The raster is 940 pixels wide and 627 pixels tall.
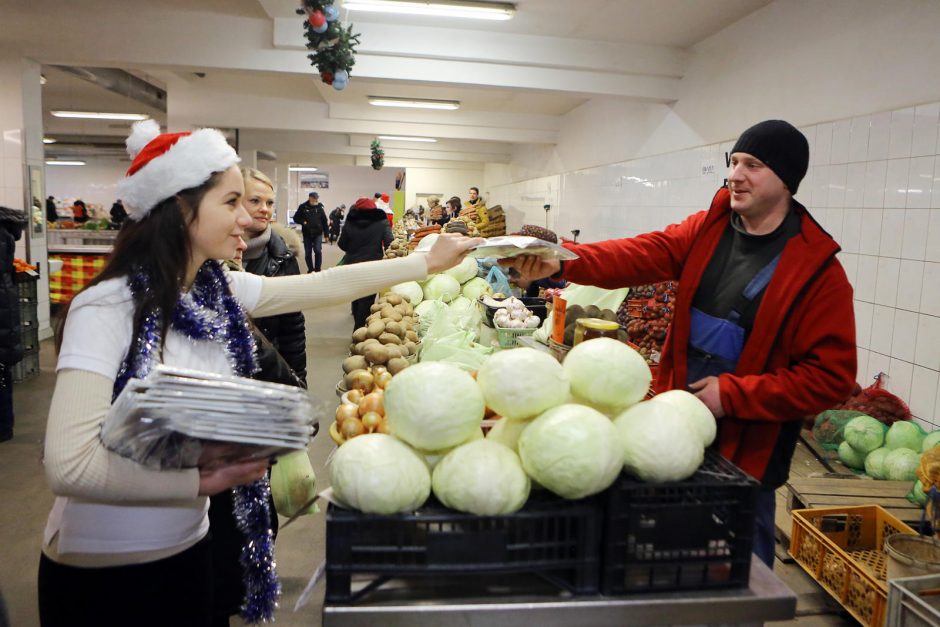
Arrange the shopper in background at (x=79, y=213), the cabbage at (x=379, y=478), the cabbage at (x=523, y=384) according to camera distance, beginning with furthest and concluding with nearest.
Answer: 1. the shopper in background at (x=79, y=213)
2. the cabbage at (x=523, y=384)
3. the cabbage at (x=379, y=478)

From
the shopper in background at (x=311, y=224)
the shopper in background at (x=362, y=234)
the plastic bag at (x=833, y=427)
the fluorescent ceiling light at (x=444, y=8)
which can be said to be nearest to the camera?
the plastic bag at (x=833, y=427)

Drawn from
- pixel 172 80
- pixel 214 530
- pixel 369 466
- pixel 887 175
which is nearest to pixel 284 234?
pixel 214 530

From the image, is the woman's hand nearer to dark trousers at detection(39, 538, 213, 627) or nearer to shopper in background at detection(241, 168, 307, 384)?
dark trousers at detection(39, 538, 213, 627)

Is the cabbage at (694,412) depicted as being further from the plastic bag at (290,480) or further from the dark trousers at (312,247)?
the dark trousers at (312,247)

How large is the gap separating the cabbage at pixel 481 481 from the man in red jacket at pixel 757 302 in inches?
31.6

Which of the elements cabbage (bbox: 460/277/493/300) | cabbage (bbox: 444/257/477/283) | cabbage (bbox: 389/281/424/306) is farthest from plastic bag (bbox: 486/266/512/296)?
cabbage (bbox: 389/281/424/306)

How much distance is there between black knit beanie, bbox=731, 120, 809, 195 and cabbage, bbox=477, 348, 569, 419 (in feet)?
3.50

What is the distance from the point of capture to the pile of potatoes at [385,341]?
365 cm

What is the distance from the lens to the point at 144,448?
1.06 m

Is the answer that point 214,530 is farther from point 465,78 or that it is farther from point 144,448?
point 465,78

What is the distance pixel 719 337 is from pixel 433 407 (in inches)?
43.8

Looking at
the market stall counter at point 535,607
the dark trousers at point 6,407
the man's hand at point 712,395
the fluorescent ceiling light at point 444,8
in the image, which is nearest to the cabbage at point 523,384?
the market stall counter at point 535,607

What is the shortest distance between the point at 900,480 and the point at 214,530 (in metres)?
3.43

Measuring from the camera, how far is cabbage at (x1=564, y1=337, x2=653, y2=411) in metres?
1.34
